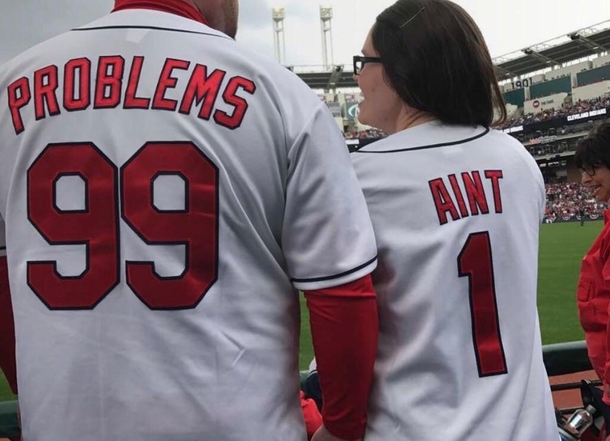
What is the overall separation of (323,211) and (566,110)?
4622 centimetres

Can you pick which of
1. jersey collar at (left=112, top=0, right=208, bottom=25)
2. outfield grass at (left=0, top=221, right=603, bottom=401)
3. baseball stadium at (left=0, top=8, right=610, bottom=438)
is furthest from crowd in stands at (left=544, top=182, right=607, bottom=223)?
jersey collar at (left=112, top=0, right=208, bottom=25)

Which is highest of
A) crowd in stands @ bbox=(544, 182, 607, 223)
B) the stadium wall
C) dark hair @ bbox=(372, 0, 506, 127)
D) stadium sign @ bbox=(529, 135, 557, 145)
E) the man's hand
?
the stadium wall

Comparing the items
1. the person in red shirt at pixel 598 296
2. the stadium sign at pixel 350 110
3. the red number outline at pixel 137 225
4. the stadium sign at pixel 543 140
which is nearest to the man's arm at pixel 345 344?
the red number outline at pixel 137 225

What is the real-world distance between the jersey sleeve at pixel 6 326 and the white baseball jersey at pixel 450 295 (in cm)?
72

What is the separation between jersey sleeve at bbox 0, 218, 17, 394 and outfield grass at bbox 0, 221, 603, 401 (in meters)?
2.45

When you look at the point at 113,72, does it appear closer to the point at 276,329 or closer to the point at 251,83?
the point at 251,83

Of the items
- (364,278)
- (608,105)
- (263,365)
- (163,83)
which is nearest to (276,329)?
(263,365)

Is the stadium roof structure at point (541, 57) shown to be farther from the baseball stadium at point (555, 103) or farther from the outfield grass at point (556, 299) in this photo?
the outfield grass at point (556, 299)

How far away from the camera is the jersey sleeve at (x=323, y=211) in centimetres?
106

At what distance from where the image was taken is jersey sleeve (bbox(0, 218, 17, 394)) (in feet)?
4.06

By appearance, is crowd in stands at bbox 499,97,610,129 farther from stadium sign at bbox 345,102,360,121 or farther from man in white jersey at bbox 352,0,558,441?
man in white jersey at bbox 352,0,558,441

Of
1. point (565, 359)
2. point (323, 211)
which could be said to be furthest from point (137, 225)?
point (565, 359)

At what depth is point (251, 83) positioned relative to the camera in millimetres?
1077

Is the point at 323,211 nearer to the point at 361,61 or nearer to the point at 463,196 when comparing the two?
the point at 463,196
